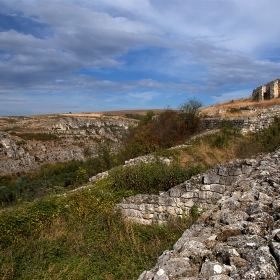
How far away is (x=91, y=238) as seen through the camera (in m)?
5.62

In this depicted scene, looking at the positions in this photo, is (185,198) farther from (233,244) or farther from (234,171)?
(233,244)

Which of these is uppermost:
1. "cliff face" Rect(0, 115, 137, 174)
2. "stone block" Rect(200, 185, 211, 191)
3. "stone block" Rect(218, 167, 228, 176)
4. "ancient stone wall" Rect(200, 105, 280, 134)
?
"ancient stone wall" Rect(200, 105, 280, 134)

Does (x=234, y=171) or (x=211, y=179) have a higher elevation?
(x=234, y=171)

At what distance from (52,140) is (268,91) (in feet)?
182

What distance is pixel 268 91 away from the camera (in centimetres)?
2209

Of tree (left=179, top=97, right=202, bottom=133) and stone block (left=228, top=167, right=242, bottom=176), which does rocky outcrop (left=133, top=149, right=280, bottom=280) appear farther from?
tree (left=179, top=97, right=202, bottom=133)

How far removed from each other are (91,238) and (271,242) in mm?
4512

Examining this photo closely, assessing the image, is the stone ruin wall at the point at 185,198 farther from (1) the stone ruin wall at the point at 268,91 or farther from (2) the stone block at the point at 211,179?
(1) the stone ruin wall at the point at 268,91

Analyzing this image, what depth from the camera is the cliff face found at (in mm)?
50094

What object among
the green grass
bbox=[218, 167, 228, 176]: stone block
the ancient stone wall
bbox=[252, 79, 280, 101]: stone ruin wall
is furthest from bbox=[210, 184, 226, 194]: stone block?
bbox=[252, 79, 280, 101]: stone ruin wall

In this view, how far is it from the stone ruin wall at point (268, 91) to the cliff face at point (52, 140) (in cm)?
1744

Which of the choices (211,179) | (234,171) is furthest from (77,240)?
(234,171)

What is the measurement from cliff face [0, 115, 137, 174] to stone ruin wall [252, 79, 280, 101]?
17.4m

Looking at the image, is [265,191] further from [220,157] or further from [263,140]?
[263,140]
